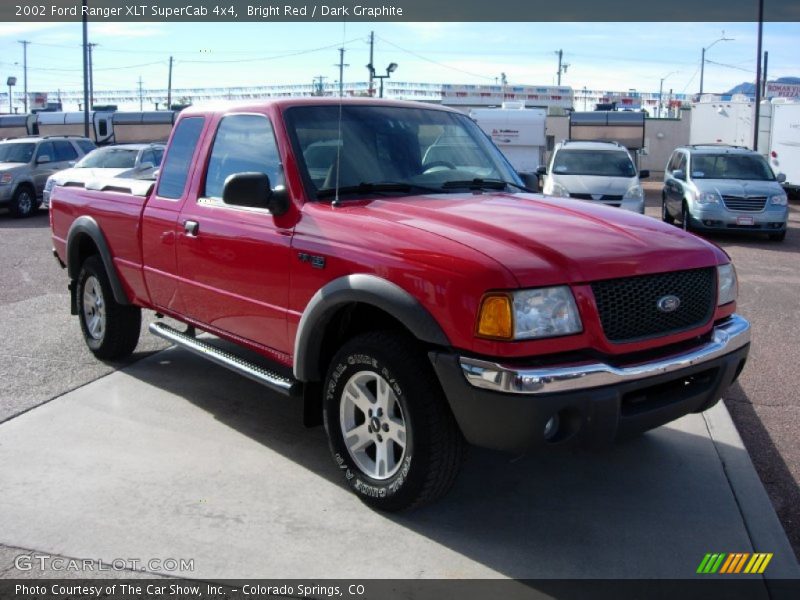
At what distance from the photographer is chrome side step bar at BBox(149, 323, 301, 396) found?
4.35 m

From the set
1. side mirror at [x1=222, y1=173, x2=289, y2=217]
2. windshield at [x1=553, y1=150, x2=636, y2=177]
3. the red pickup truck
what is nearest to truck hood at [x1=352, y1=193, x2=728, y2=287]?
the red pickup truck

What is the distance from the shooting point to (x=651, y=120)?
135ft

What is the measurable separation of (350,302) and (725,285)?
1.93 m

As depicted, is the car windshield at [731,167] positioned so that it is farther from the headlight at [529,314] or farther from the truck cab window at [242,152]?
the headlight at [529,314]

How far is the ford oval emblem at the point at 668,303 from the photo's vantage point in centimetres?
367

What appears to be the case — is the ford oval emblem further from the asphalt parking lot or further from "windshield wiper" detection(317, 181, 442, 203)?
"windshield wiper" detection(317, 181, 442, 203)

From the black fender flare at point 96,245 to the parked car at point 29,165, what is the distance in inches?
541

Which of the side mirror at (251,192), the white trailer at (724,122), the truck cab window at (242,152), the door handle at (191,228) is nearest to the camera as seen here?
the side mirror at (251,192)

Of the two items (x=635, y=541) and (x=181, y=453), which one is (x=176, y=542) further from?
(x=635, y=541)

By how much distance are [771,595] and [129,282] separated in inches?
179

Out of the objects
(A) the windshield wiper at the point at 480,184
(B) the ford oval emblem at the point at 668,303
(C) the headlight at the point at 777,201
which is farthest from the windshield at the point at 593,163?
(B) the ford oval emblem at the point at 668,303

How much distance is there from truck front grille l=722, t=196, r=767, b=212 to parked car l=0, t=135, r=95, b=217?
15.5 meters
